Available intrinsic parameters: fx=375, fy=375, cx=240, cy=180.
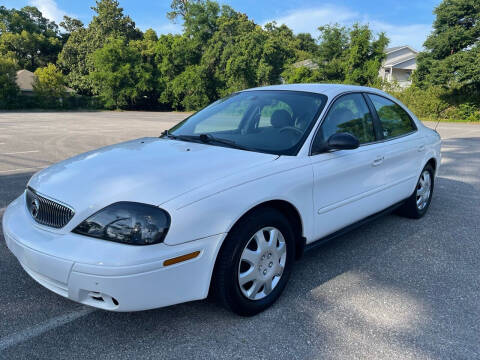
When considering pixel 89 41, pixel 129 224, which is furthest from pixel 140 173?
pixel 89 41

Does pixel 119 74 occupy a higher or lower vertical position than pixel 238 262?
higher

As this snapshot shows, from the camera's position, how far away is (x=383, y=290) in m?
2.95

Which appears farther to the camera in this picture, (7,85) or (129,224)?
(7,85)

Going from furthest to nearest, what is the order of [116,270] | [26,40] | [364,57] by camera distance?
[26,40] → [364,57] → [116,270]

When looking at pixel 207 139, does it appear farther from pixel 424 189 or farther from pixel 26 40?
pixel 26 40

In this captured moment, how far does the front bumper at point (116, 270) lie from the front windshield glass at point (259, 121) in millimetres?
1039

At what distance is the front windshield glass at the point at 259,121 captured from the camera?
9.74ft

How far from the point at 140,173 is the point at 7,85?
42727mm

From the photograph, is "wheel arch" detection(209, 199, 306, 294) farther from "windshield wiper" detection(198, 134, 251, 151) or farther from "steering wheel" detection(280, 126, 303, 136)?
"steering wheel" detection(280, 126, 303, 136)

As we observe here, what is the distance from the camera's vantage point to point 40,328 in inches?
92.7

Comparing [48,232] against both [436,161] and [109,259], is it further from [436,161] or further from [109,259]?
[436,161]

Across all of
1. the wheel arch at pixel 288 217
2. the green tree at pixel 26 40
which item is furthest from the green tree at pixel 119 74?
the wheel arch at pixel 288 217

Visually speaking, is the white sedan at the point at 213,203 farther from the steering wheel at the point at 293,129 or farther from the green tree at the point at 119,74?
the green tree at the point at 119,74

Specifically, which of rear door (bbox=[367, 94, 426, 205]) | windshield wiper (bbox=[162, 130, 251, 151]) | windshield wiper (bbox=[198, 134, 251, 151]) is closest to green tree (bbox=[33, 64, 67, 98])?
windshield wiper (bbox=[162, 130, 251, 151])
